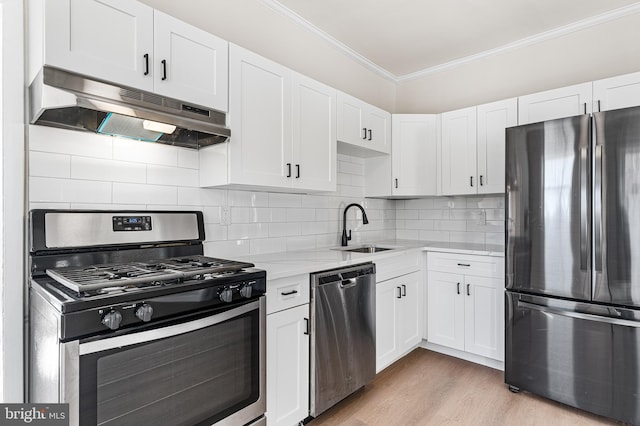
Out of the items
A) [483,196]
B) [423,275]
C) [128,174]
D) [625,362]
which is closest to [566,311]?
[625,362]

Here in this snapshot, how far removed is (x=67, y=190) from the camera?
63.7 inches

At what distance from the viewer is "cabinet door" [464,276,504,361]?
275 centimetres

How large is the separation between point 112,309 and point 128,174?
897 mm

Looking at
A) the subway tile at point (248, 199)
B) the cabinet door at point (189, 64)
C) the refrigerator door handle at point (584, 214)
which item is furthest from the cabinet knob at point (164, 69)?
the refrigerator door handle at point (584, 214)

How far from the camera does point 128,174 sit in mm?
1810

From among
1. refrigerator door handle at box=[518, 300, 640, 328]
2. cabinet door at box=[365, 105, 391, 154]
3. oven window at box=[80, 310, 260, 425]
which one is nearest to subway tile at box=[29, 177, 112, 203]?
oven window at box=[80, 310, 260, 425]

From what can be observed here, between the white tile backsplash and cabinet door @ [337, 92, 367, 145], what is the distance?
38 centimetres

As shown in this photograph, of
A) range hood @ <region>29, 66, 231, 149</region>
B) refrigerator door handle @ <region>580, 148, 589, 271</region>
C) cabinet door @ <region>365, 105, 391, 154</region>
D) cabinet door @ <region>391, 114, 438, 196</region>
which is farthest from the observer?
cabinet door @ <region>391, 114, 438, 196</region>

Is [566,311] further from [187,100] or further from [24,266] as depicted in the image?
[24,266]

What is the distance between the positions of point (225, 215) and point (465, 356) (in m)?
2.39

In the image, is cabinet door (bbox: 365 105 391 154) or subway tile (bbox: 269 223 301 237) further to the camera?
cabinet door (bbox: 365 105 391 154)

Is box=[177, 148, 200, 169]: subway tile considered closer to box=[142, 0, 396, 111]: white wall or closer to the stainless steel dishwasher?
box=[142, 0, 396, 111]: white wall

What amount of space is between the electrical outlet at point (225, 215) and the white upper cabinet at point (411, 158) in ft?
5.53

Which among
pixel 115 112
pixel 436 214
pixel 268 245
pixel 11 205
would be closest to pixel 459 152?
pixel 436 214
